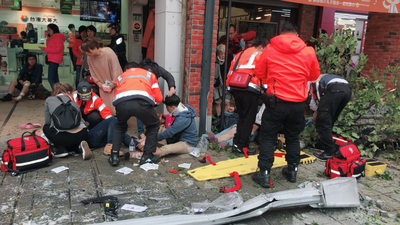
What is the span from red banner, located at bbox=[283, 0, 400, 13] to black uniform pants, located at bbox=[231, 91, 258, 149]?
7.66 feet

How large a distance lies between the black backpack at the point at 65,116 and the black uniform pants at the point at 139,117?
597mm

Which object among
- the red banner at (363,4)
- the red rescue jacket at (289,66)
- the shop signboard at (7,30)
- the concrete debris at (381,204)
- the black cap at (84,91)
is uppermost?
the red banner at (363,4)

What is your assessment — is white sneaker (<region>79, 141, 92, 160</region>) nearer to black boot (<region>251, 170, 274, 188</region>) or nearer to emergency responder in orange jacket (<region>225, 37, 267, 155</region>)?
emergency responder in orange jacket (<region>225, 37, 267, 155</region>)

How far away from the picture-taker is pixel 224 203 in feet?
11.0

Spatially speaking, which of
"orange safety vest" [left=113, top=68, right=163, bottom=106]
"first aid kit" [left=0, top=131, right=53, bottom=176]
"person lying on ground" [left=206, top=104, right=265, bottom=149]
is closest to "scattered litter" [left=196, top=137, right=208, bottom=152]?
"person lying on ground" [left=206, top=104, right=265, bottom=149]

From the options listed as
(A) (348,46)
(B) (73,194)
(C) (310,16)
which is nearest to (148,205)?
(B) (73,194)

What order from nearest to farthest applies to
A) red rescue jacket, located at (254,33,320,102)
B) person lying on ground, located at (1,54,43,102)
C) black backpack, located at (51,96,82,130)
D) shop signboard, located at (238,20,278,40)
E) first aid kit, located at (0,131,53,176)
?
red rescue jacket, located at (254,33,320,102), first aid kit, located at (0,131,53,176), black backpack, located at (51,96,82,130), person lying on ground, located at (1,54,43,102), shop signboard, located at (238,20,278,40)

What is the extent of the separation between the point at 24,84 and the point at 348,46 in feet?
23.7

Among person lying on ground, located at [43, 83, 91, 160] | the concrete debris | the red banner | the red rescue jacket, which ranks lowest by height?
the concrete debris

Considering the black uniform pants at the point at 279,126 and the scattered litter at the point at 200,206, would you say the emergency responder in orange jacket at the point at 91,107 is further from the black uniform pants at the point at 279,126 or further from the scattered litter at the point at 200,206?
the black uniform pants at the point at 279,126

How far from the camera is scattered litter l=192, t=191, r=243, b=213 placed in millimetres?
3207

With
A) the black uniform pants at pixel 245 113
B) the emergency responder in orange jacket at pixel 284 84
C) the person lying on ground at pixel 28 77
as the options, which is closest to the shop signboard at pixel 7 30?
the person lying on ground at pixel 28 77

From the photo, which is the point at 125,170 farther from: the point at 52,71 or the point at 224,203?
the point at 52,71

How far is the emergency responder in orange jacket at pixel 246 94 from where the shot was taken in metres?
4.73
